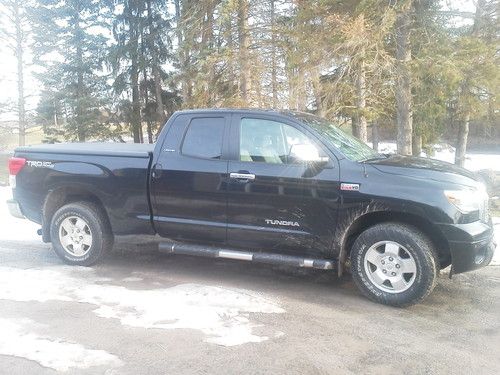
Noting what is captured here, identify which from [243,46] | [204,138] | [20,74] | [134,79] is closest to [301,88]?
[243,46]

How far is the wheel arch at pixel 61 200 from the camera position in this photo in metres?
5.68

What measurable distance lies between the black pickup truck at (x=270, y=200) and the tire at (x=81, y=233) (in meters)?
0.01

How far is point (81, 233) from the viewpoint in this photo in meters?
5.67

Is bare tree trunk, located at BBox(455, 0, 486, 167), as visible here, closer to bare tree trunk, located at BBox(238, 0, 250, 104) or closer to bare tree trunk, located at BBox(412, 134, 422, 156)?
bare tree trunk, located at BBox(412, 134, 422, 156)

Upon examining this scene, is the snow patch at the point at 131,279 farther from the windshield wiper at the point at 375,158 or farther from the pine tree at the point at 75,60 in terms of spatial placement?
the pine tree at the point at 75,60

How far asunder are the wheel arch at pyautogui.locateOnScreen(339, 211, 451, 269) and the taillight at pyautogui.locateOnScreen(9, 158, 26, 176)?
165 inches

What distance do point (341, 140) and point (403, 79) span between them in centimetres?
560

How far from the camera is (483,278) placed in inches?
207

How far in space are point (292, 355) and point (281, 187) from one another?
1.74 m

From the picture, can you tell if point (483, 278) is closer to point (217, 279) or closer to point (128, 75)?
point (217, 279)

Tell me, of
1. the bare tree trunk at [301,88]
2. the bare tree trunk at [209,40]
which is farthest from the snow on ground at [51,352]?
the bare tree trunk at [209,40]

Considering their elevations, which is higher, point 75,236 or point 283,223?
point 283,223

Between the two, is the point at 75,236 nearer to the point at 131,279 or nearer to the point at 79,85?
the point at 131,279

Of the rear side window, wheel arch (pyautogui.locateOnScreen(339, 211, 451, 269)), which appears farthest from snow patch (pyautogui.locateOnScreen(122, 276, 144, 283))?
wheel arch (pyautogui.locateOnScreen(339, 211, 451, 269))
